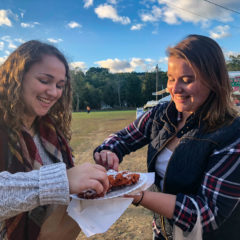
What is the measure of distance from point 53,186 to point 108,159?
36.2 inches

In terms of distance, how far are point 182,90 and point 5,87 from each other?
147 cm

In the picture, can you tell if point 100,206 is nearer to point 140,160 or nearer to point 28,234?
point 28,234

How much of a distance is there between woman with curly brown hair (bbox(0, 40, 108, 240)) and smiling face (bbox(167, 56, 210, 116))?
86 centimetres

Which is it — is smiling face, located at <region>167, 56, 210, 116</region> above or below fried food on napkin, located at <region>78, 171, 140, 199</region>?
above

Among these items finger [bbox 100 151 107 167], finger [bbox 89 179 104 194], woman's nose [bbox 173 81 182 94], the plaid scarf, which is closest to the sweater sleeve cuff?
finger [bbox 89 179 104 194]

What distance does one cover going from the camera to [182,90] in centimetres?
164

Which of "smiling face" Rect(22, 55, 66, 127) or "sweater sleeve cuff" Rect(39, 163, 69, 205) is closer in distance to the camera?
"sweater sleeve cuff" Rect(39, 163, 69, 205)

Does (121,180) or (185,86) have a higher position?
(185,86)

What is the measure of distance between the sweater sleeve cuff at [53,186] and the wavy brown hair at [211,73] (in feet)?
3.54

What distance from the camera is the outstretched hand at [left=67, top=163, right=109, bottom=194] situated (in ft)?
3.84

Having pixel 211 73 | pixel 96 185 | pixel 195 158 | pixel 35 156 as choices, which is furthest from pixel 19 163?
pixel 211 73

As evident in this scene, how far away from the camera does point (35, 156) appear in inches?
63.7

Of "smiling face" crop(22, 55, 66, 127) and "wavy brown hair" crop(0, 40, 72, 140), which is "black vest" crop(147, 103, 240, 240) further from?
"wavy brown hair" crop(0, 40, 72, 140)

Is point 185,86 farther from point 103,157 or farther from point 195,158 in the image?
point 103,157
